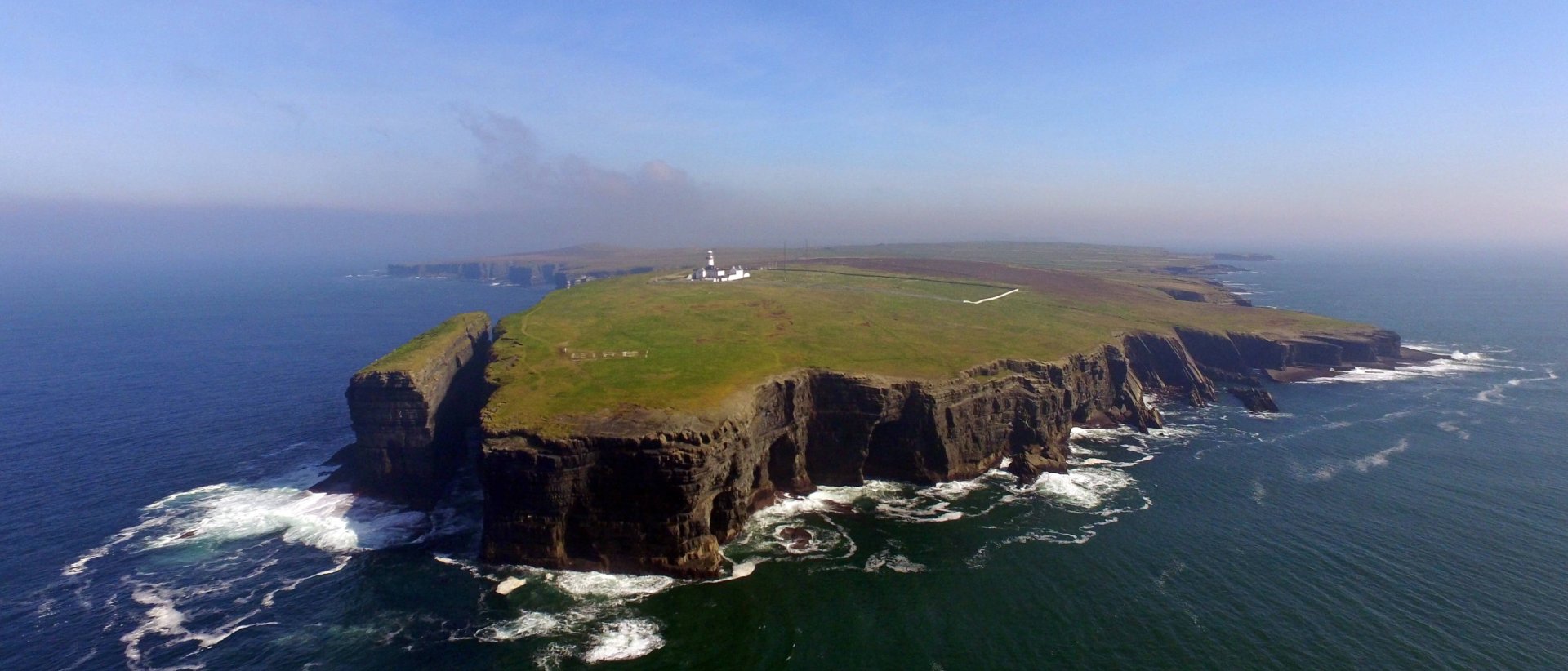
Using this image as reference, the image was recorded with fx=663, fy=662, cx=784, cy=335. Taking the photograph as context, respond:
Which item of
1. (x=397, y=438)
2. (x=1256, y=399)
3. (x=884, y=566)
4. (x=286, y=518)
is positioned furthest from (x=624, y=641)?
(x=1256, y=399)

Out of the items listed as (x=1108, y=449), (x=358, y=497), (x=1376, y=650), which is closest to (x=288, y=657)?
(x=358, y=497)

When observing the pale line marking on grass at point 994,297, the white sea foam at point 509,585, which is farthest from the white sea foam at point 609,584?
the pale line marking on grass at point 994,297

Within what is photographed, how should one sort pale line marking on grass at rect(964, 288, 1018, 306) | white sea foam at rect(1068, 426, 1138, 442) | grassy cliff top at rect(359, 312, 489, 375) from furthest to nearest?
pale line marking on grass at rect(964, 288, 1018, 306) → white sea foam at rect(1068, 426, 1138, 442) → grassy cliff top at rect(359, 312, 489, 375)

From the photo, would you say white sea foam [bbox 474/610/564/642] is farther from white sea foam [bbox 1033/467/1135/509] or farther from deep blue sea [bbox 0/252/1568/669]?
white sea foam [bbox 1033/467/1135/509]

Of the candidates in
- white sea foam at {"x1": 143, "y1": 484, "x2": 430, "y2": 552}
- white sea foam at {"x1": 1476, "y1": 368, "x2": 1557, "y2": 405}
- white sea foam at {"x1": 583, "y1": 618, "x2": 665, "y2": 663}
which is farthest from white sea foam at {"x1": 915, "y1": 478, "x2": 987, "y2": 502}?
white sea foam at {"x1": 1476, "y1": 368, "x2": 1557, "y2": 405}

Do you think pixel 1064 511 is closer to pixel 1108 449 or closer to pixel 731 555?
pixel 1108 449

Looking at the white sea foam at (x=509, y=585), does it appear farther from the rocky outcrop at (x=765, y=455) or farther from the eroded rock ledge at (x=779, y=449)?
the eroded rock ledge at (x=779, y=449)
